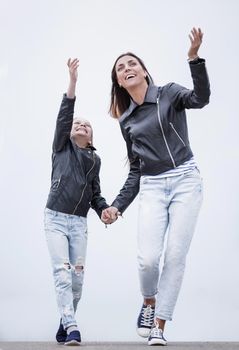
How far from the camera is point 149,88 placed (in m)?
3.49

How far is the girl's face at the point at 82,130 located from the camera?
14.0 ft

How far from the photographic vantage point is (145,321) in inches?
131

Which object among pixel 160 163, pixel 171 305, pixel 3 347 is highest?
pixel 160 163

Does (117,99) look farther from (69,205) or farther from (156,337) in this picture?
(156,337)

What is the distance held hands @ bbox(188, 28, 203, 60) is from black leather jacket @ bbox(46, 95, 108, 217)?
1049mm

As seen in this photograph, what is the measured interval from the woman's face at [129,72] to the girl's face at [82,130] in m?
0.69

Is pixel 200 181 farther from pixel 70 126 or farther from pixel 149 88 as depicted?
pixel 70 126

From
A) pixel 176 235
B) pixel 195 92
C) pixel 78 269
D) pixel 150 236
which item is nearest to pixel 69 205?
pixel 78 269

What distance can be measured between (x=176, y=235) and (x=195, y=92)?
2.48 feet

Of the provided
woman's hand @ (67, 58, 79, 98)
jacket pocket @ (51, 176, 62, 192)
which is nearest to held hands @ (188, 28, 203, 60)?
woman's hand @ (67, 58, 79, 98)

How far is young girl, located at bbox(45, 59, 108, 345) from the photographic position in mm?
3744

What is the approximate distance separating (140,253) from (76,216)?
2.61 ft

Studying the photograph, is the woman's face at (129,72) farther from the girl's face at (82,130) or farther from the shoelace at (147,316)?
the shoelace at (147,316)

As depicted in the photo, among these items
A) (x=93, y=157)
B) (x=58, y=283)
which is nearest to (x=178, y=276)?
(x=58, y=283)
